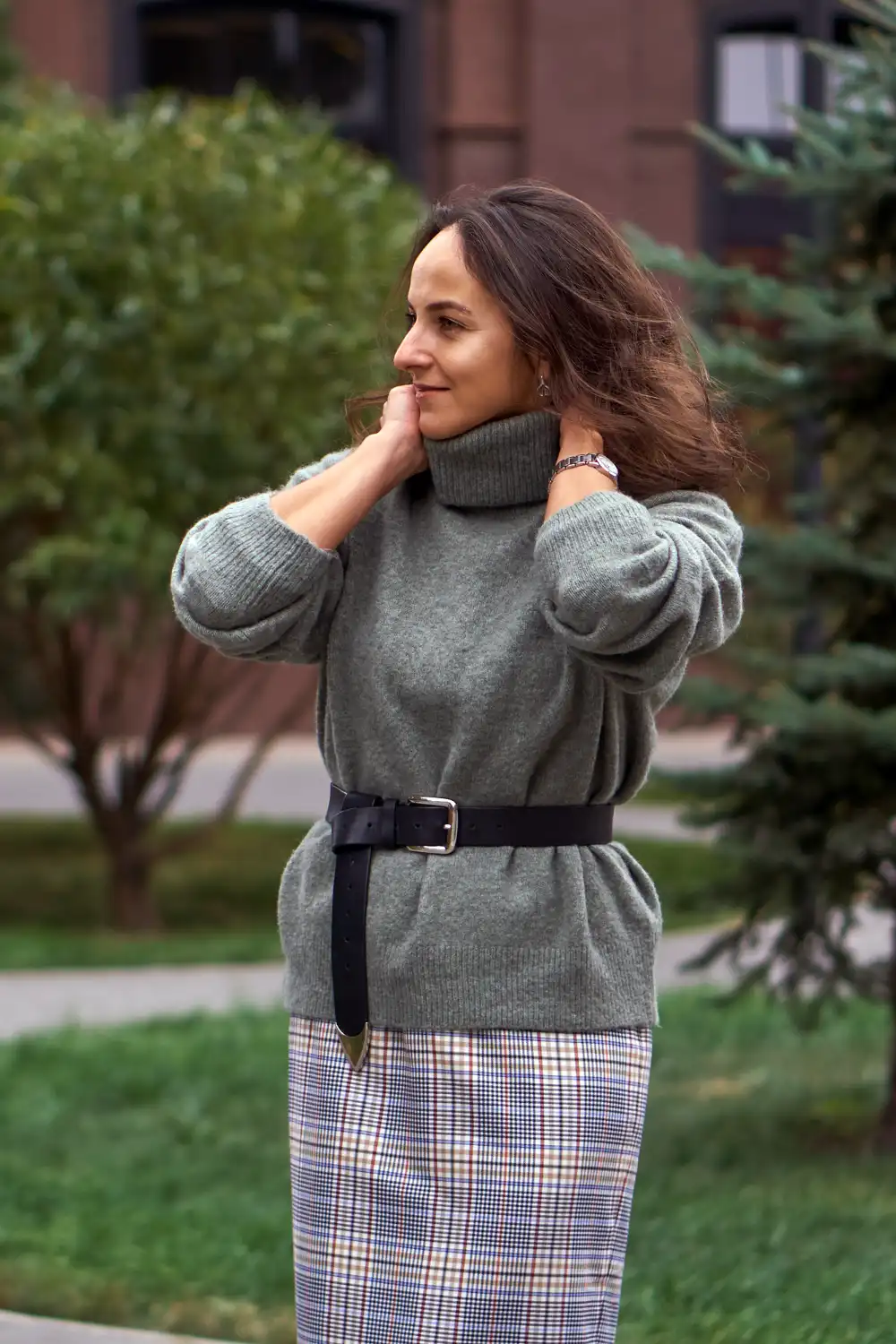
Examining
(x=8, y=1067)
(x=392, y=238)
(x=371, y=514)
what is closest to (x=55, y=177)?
(x=392, y=238)

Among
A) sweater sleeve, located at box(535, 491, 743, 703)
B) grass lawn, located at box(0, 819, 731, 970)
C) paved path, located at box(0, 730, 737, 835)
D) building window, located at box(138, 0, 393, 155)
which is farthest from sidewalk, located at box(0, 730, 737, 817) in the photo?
sweater sleeve, located at box(535, 491, 743, 703)

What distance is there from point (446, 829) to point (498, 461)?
1.45 ft

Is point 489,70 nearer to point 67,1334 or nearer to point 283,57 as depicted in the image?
point 283,57

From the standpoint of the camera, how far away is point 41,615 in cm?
1018

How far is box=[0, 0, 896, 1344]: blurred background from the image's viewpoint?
4.92 meters

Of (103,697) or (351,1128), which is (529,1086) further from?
(103,697)

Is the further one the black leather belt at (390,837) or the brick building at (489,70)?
the brick building at (489,70)

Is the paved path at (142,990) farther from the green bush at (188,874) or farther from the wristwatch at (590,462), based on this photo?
the wristwatch at (590,462)

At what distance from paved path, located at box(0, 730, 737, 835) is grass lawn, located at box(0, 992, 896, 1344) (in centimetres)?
752

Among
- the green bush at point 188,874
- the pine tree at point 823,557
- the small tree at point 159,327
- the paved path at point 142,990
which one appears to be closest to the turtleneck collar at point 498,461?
the pine tree at point 823,557

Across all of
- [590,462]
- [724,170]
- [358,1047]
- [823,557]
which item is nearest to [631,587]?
[590,462]

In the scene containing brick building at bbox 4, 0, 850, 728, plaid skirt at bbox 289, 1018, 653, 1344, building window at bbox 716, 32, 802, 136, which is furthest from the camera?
building window at bbox 716, 32, 802, 136

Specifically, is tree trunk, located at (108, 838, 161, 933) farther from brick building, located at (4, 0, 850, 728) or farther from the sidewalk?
brick building, located at (4, 0, 850, 728)

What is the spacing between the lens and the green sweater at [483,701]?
2418mm
